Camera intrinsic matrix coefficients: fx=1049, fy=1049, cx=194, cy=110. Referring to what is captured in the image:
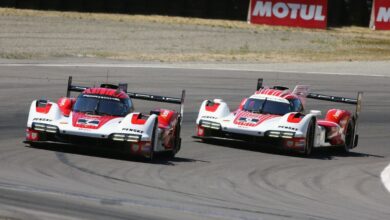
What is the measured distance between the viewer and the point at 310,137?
68.1ft

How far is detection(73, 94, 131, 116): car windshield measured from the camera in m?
18.3

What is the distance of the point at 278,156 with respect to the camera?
20.2 metres

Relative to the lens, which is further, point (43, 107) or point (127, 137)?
point (43, 107)

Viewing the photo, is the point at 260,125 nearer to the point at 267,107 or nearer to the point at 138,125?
the point at 267,107

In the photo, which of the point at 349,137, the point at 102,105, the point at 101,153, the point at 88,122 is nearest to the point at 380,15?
the point at 349,137

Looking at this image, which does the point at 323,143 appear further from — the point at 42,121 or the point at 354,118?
the point at 42,121

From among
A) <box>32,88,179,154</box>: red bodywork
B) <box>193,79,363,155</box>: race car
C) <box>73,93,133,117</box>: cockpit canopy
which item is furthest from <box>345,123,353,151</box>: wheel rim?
<box>73,93,133,117</box>: cockpit canopy

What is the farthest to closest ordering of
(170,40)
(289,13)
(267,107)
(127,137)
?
(289,13) < (170,40) < (267,107) < (127,137)

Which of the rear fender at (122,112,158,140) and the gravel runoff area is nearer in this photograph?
the rear fender at (122,112,158,140)

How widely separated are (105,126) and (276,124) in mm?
4216

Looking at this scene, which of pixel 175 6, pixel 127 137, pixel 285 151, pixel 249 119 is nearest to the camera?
pixel 127 137

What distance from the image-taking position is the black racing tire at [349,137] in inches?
879

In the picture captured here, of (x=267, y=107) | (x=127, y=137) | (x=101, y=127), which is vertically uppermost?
(x=267, y=107)

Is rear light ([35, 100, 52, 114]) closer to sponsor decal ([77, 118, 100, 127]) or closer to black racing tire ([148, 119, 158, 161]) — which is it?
sponsor decal ([77, 118, 100, 127])
